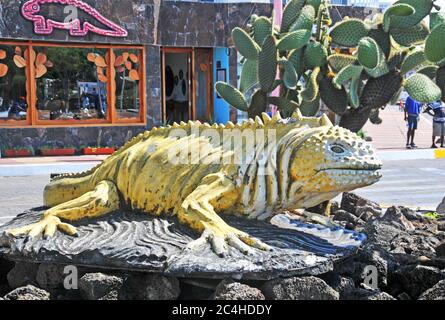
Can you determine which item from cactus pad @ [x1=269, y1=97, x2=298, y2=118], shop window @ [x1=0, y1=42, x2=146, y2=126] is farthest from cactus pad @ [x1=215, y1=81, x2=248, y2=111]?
shop window @ [x1=0, y1=42, x2=146, y2=126]

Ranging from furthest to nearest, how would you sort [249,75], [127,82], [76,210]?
[127,82]
[249,75]
[76,210]

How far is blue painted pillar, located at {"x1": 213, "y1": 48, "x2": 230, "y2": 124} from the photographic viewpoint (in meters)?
19.0

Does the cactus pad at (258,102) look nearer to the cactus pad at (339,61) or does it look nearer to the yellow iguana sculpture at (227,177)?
the cactus pad at (339,61)

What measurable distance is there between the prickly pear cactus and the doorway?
38.3 feet

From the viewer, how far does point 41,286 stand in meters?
4.48

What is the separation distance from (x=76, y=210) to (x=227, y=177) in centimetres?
121

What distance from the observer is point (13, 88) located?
16.7m

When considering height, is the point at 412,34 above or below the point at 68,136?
above

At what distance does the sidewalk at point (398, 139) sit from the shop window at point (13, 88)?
9.69 metres

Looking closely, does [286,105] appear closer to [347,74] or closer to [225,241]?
[347,74]

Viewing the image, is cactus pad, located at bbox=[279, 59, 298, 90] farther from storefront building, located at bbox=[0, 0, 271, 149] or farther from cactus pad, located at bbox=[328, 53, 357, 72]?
storefront building, located at bbox=[0, 0, 271, 149]

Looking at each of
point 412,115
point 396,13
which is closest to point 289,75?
point 396,13
